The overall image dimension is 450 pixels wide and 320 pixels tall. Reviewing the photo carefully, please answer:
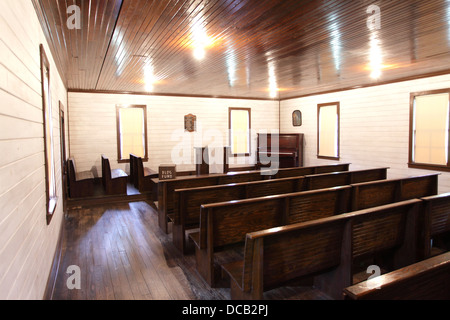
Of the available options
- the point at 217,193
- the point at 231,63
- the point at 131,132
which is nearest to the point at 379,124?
the point at 231,63

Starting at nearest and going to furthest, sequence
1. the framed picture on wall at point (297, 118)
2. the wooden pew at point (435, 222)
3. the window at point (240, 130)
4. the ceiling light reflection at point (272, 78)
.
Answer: the wooden pew at point (435, 222) → the ceiling light reflection at point (272, 78) → the framed picture on wall at point (297, 118) → the window at point (240, 130)

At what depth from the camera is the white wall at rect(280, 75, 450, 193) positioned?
5938mm

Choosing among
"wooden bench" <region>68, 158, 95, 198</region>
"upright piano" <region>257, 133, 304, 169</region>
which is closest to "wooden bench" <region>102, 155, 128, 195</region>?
"wooden bench" <region>68, 158, 95, 198</region>

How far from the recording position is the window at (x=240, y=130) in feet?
30.1

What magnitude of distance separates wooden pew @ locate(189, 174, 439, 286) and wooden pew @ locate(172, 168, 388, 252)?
0.31 m

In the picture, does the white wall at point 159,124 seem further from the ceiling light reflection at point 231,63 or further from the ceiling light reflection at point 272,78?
the ceiling light reflection at point 231,63

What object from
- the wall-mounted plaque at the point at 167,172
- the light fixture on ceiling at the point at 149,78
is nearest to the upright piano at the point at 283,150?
the light fixture on ceiling at the point at 149,78

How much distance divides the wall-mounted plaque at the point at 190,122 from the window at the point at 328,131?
3.58 m

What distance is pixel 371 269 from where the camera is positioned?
101 inches

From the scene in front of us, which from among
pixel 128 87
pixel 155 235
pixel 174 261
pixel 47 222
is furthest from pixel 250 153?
pixel 47 222

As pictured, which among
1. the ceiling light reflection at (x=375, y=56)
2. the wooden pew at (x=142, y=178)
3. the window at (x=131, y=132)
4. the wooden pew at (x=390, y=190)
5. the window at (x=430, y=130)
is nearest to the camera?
the wooden pew at (x=390, y=190)

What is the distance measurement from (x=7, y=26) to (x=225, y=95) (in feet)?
24.6

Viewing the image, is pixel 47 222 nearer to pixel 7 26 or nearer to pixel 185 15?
pixel 7 26

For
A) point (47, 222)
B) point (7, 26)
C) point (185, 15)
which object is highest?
point (185, 15)
